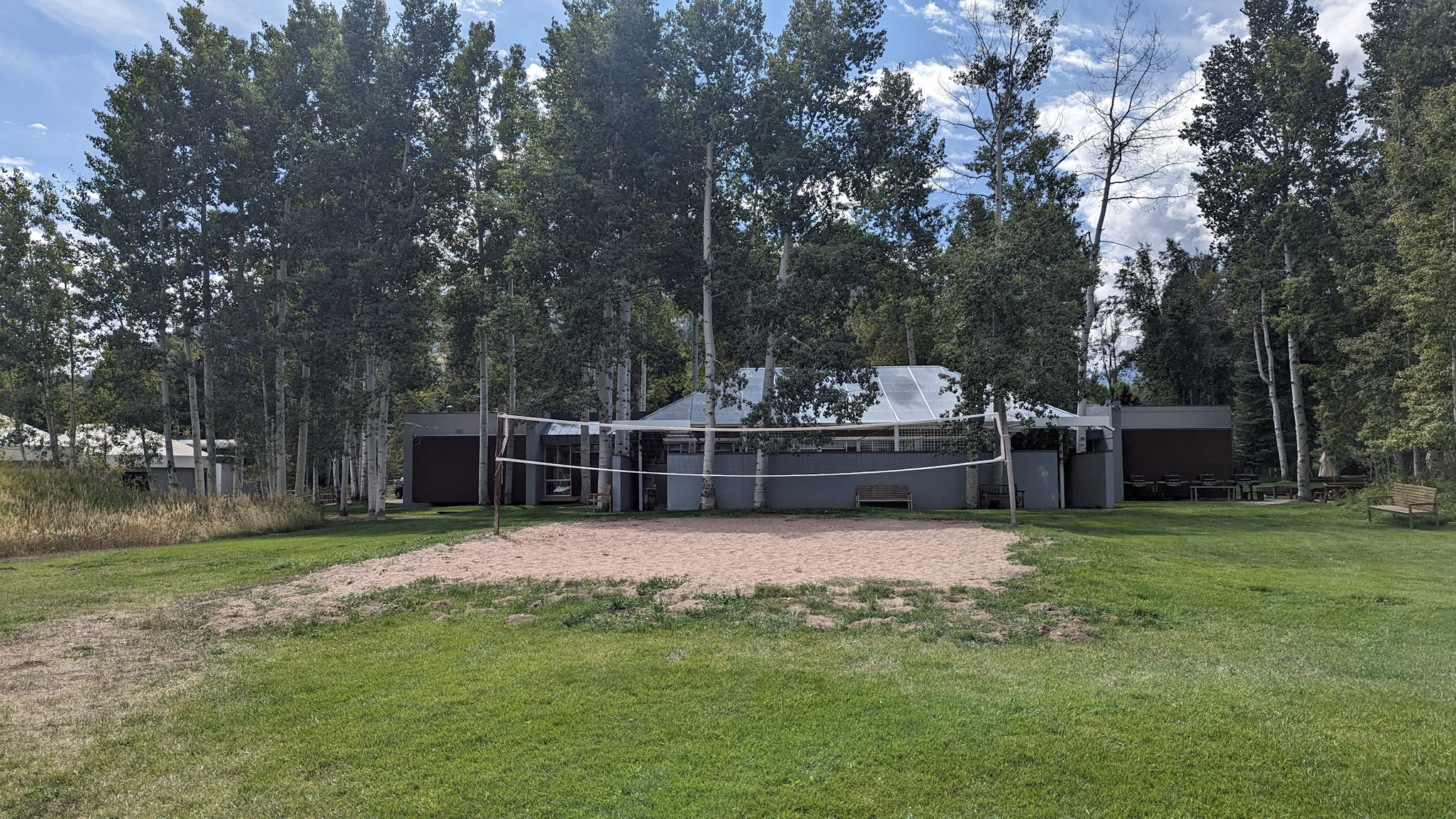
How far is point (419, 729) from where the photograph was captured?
4.42 meters

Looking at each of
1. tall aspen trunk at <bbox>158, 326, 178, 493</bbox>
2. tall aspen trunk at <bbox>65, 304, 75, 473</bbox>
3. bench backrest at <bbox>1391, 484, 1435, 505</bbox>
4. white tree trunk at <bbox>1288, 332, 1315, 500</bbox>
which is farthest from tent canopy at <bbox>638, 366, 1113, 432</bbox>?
tall aspen trunk at <bbox>65, 304, 75, 473</bbox>

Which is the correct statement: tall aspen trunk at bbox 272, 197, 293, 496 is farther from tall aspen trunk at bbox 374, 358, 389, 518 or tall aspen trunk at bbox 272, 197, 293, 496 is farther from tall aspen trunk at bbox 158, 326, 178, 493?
tall aspen trunk at bbox 374, 358, 389, 518

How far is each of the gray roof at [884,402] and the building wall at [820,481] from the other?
3.35 feet

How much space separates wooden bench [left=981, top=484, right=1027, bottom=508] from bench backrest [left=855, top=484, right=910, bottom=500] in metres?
2.18

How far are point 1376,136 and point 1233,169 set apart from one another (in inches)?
160

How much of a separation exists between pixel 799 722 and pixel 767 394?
1629cm

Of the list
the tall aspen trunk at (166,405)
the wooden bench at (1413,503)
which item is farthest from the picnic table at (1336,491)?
the tall aspen trunk at (166,405)

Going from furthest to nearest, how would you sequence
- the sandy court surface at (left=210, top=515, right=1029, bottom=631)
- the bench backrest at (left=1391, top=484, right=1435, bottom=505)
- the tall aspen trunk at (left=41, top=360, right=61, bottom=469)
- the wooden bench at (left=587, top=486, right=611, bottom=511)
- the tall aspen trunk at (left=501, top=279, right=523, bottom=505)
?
the tall aspen trunk at (left=501, top=279, right=523, bottom=505)
the tall aspen trunk at (left=41, top=360, right=61, bottom=469)
the wooden bench at (left=587, top=486, right=611, bottom=511)
the bench backrest at (left=1391, top=484, right=1435, bottom=505)
the sandy court surface at (left=210, top=515, right=1029, bottom=631)

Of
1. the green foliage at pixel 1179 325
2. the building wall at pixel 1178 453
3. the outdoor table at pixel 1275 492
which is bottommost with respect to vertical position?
the outdoor table at pixel 1275 492

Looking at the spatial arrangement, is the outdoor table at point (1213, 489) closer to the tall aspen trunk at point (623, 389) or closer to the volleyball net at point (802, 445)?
the volleyball net at point (802, 445)

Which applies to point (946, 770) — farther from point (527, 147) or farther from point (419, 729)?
point (527, 147)

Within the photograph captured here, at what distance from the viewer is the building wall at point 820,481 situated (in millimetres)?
21547

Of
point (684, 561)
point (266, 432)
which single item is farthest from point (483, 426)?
point (684, 561)

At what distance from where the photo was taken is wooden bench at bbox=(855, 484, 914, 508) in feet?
69.4
